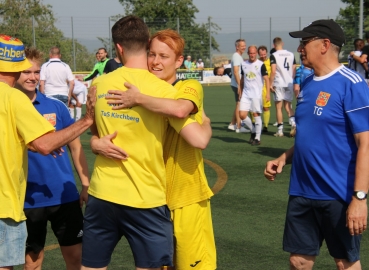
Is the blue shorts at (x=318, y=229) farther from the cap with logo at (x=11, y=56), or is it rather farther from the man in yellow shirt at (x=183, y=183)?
the cap with logo at (x=11, y=56)

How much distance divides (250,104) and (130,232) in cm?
1037

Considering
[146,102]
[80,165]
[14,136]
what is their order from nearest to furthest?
[146,102]
[14,136]
[80,165]

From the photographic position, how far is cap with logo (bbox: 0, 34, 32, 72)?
404 cm

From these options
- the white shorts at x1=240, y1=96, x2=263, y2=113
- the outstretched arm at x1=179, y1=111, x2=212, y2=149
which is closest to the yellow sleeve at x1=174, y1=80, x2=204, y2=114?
the outstretched arm at x1=179, y1=111, x2=212, y2=149

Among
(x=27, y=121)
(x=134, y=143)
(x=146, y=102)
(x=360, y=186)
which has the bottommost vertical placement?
(x=360, y=186)

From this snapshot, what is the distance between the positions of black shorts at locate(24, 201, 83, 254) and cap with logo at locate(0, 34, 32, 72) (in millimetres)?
1259

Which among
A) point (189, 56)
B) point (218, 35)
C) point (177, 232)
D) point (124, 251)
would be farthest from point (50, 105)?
point (218, 35)

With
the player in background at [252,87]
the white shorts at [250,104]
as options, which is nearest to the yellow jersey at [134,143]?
the player in background at [252,87]

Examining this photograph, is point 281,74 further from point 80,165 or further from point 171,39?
point 171,39

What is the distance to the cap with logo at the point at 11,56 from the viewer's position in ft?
13.3

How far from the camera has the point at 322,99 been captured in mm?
4355

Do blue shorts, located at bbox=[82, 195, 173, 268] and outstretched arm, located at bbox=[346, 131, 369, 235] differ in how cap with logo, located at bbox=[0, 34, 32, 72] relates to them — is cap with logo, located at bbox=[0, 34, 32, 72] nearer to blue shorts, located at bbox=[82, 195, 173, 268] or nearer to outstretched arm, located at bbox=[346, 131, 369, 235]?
Result: blue shorts, located at bbox=[82, 195, 173, 268]

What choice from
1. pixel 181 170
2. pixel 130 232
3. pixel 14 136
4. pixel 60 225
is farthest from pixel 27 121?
pixel 60 225

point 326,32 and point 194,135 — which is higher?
point 326,32
